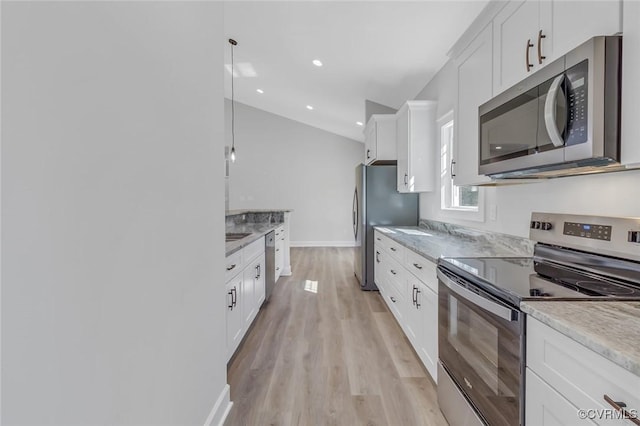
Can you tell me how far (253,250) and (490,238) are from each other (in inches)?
76.5

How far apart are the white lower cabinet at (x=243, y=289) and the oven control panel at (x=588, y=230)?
6.08 ft

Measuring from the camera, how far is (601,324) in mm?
762

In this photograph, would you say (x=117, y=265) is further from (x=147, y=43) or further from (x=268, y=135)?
(x=268, y=135)

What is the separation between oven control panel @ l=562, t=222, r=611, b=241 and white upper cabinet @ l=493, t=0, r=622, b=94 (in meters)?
0.71

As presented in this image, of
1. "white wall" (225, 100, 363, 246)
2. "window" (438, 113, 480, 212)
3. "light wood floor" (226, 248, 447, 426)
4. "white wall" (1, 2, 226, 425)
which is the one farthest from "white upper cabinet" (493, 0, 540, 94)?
"white wall" (225, 100, 363, 246)

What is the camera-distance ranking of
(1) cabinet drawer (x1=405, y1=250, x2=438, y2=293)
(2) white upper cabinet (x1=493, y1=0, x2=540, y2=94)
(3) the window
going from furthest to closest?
(3) the window, (1) cabinet drawer (x1=405, y1=250, x2=438, y2=293), (2) white upper cabinet (x1=493, y1=0, x2=540, y2=94)

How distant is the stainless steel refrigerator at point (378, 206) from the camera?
3.87 meters

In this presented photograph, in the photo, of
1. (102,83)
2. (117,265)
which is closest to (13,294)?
(117,265)

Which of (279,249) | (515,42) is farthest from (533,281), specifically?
(279,249)

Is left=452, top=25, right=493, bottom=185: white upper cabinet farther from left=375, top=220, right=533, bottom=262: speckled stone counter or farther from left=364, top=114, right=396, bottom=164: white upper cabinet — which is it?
left=364, top=114, right=396, bottom=164: white upper cabinet

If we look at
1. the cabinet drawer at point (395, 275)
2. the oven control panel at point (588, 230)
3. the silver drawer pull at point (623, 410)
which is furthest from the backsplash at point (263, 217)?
the silver drawer pull at point (623, 410)

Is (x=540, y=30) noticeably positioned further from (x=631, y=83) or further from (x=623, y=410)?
(x=623, y=410)

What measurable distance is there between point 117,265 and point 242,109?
25.3 feet

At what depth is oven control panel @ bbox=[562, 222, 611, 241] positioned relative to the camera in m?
1.18
